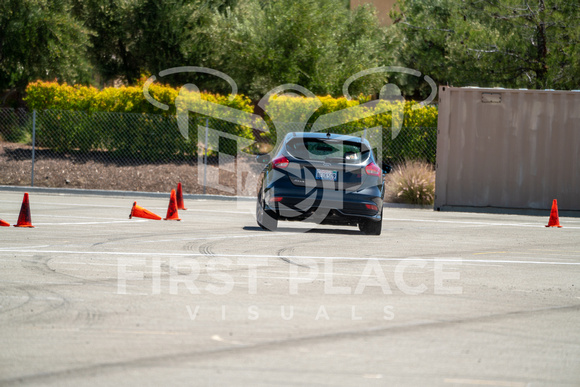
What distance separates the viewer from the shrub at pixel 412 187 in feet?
70.6

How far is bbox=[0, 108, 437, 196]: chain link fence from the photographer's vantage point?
23.7 metres

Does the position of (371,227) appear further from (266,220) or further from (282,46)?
(282,46)

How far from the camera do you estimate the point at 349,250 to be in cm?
1105

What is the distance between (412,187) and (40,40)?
1512cm

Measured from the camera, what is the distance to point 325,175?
12555mm

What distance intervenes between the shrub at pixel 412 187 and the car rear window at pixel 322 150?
8.93 m

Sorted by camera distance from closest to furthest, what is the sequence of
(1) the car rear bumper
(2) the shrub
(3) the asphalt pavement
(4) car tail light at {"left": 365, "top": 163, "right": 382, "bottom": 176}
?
A: (3) the asphalt pavement < (1) the car rear bumper < (4) car tail light at {"left": 365, "top": 163, "right": 382, "bottom": 176} < (2) the shrub

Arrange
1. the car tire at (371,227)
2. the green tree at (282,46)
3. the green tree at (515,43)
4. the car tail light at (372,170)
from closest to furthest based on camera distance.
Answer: the car tail light at (372,170), the car tire at (371,227), the green tree at (515,43), the green tree at (282,46)

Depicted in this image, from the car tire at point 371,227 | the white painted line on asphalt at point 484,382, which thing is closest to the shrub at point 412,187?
the car tire at point 371,227

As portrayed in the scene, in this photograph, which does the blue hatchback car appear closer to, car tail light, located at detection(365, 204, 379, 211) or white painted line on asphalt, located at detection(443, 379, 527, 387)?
car tail light, located at detection(365, 204, 379, 211)

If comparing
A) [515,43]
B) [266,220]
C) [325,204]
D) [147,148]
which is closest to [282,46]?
[147,148]

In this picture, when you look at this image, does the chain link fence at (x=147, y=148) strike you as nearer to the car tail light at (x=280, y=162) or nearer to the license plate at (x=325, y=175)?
the car tail light at (x=280, y=162)

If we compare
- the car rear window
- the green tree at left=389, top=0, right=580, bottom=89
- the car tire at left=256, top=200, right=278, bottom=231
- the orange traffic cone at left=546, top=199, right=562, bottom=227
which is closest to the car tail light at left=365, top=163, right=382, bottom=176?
the car rear window

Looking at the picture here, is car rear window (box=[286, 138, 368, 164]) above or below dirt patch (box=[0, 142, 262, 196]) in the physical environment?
above
